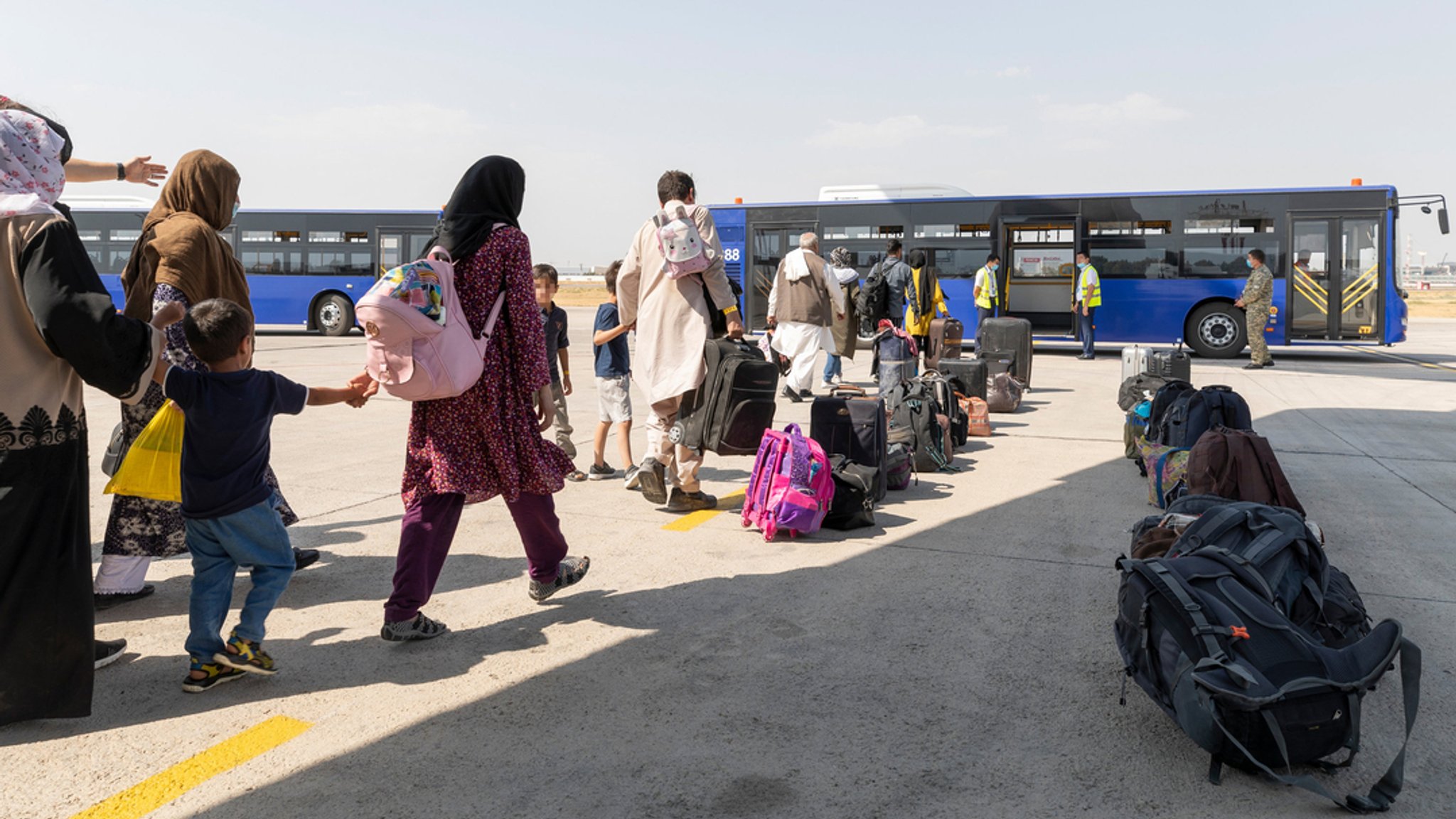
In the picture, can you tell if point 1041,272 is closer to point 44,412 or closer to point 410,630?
point 410,630

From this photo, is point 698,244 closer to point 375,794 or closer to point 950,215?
point 375,794

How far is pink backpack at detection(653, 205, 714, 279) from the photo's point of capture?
5.64 meters

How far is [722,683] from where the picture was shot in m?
3.48

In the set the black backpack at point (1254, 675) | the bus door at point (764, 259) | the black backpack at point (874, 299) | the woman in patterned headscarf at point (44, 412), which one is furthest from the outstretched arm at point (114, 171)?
the bus door at point (764, 259)

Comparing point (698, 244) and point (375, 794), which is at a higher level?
point (698, 244)

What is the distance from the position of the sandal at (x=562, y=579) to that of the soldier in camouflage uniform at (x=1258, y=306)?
1466 centimetres

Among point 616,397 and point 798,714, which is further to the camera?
point 616,397

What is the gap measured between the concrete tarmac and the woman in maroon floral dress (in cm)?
33

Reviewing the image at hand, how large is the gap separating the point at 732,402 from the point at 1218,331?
15205 millimetres

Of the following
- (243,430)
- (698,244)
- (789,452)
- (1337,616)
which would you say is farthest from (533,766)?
(698,244)

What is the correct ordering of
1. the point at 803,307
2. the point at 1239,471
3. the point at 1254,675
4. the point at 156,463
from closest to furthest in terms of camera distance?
the point at 1254,675 → the point at 156,463 → the point at 1239,471 → the point at 803,307

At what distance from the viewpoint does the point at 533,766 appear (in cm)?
289

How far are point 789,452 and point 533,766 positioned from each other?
2.93m

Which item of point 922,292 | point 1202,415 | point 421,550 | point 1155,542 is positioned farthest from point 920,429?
point 922,292
